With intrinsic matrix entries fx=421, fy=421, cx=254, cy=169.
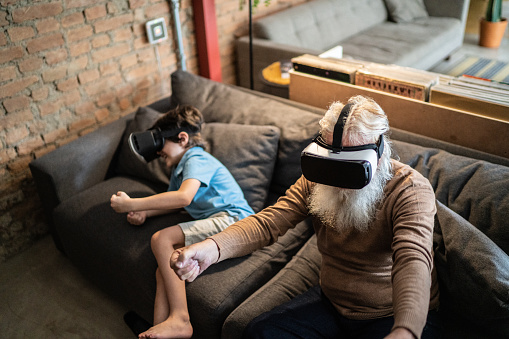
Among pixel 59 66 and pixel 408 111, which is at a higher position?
pixel 59 66

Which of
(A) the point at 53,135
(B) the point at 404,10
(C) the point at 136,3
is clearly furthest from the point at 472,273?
(B) the point at 404,10

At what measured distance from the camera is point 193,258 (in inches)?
56.8

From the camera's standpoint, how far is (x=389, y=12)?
15.4 feet

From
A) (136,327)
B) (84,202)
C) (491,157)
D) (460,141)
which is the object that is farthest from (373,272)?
(84,202)

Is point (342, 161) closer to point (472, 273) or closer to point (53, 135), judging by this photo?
point (472, 273)

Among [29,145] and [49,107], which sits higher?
[49,107]

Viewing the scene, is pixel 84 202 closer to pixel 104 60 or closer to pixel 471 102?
pixel 104 60

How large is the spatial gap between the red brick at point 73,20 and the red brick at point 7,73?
392 mm

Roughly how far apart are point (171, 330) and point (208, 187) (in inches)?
24.3

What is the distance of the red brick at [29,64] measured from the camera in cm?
231

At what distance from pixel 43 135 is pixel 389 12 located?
385 centimetres

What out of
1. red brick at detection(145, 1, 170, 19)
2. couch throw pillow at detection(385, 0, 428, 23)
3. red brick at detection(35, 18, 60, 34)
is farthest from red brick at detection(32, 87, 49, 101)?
couch throw pillow at detection(385, 0, 428, 23)

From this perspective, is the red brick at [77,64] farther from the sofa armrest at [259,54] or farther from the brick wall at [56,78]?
the sofa armrest at [259,54]

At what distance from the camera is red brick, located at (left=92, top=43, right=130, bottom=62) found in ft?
8.70
